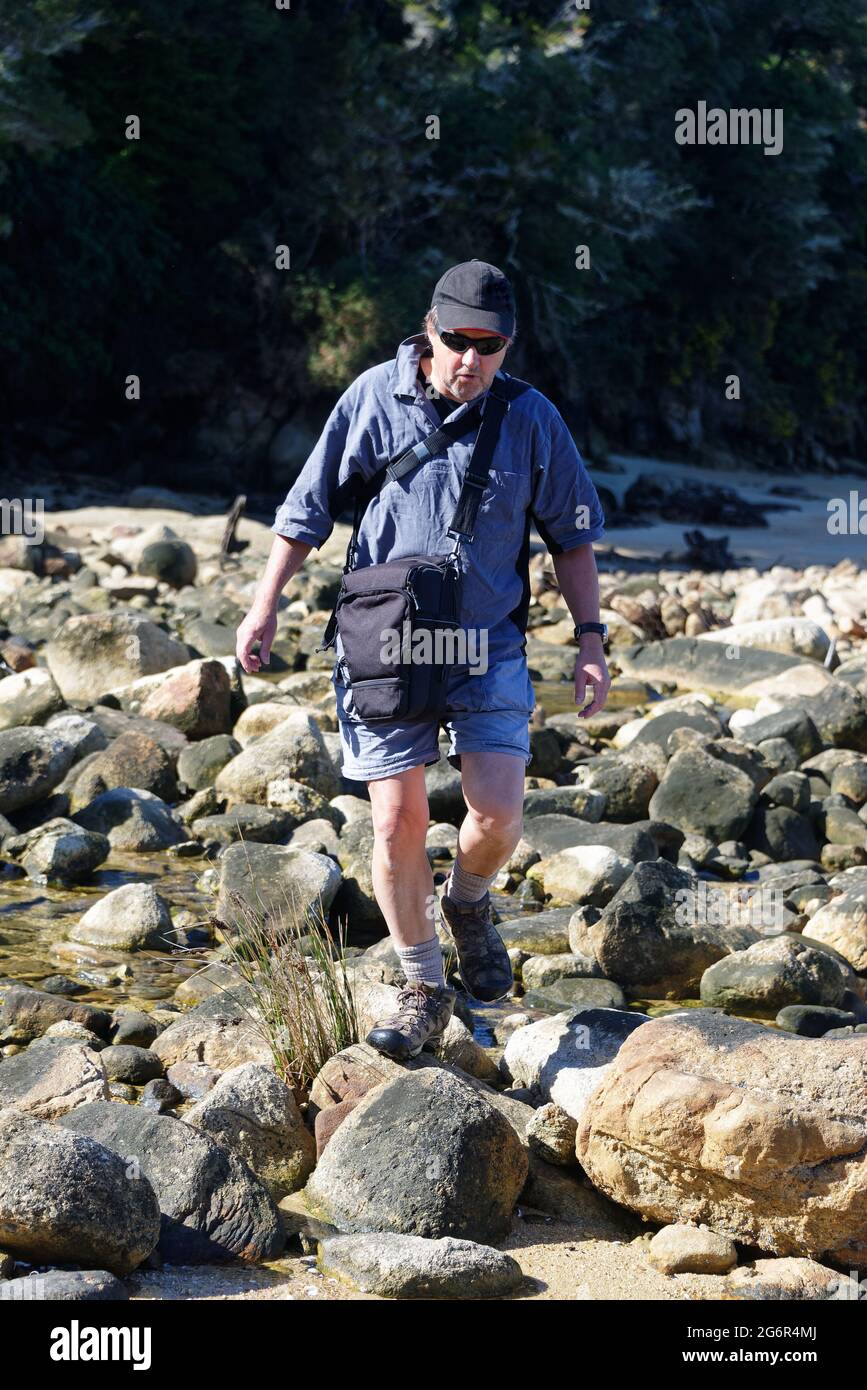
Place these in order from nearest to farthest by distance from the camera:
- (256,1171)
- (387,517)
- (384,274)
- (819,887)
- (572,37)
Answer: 1. (256,1171)
2. (387,517)
3. (819,887)
4. (384,274)
5. (572,37)

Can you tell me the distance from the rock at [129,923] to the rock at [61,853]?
0.73 meters

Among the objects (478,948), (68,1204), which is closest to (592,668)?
(478,948)

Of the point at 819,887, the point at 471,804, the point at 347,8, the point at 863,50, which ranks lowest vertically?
the point at 819,887

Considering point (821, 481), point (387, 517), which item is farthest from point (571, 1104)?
point (821, 481)

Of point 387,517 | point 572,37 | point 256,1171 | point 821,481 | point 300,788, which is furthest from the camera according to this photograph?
point 821,481

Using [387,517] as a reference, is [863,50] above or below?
above

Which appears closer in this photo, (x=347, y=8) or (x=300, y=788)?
(x=300, y=788)

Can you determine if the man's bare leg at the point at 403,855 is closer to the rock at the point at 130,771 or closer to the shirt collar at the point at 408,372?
the shirt collar at the point at 408,372

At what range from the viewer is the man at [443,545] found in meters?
3.63

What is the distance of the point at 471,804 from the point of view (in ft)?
12.5

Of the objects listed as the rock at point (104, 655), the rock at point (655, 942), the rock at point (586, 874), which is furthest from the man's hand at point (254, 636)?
the rock at point (104, 655)

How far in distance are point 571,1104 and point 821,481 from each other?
32051mm

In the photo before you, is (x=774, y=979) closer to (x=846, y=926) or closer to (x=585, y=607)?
(x=846, y=926)

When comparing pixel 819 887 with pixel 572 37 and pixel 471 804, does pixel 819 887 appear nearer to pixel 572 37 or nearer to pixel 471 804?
pixel 471 804
